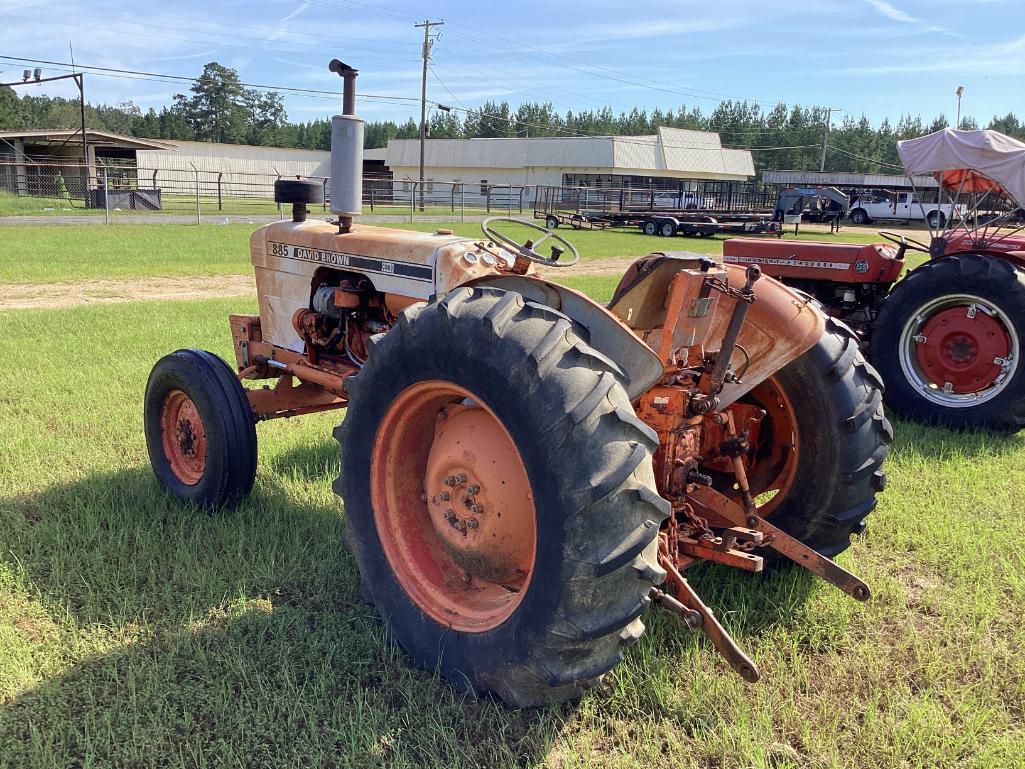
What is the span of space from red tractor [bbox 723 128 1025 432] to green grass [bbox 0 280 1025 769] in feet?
5.54

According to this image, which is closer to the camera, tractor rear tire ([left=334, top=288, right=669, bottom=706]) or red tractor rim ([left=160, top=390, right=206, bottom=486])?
tractor rear tire ([left=334, top=288, right=669, bottom=706])

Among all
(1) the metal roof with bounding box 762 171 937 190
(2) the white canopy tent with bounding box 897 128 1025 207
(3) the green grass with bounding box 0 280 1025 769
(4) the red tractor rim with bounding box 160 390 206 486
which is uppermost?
(1) the metal roof with bounding box 762 171 937 190

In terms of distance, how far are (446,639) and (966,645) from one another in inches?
76.6

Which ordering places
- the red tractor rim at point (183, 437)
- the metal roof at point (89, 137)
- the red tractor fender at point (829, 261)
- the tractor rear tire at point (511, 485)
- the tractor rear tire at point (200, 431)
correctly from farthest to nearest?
the metal roof at point (89, 137) → the red tractor fender at point (829, 261) → the red tractor rim at point (183, 437) → the tractor rear tire at point (200, 431) → the tractor rear tire at point (511, 485)

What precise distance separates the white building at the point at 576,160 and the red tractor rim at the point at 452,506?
50705 millimetres

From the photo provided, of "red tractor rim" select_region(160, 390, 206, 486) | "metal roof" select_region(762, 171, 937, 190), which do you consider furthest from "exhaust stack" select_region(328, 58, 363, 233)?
"metal roof" select_region(762, 171, 937, 190)

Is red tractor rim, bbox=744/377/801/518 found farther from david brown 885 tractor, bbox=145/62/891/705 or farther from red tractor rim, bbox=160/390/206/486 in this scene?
red tractor rim, bbox=160/390/206/486

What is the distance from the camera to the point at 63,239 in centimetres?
1875

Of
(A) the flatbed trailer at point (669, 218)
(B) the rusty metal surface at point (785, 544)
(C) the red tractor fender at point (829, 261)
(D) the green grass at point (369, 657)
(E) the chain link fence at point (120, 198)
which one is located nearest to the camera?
(D) the green grass at point (369, 657)

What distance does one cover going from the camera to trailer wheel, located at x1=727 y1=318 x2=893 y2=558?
3027 mm

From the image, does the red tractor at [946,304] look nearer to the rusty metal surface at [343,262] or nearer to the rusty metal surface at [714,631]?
the rusty metal surface at [343,262]

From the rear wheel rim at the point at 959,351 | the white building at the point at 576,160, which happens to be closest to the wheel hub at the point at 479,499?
the rear wheel rim at the point at 959,351

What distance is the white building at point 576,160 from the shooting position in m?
54.0

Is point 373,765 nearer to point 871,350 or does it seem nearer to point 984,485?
point 984,485
